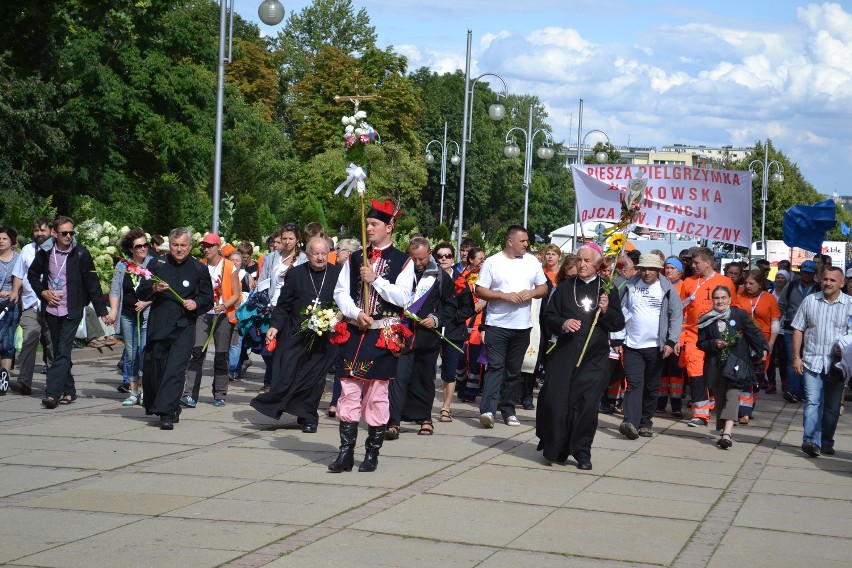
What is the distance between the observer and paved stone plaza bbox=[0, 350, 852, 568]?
22.5 ft

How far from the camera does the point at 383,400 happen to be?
367 inches

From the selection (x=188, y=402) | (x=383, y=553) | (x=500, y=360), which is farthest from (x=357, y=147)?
(x=188, y=402)

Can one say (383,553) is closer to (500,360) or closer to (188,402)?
(500,360)

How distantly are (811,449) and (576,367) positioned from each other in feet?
8.97

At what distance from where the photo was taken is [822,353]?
11.3m

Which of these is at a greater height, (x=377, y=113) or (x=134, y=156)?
(x=377, y=113)

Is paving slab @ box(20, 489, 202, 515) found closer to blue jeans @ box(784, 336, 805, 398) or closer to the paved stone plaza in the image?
the paved stone plaza

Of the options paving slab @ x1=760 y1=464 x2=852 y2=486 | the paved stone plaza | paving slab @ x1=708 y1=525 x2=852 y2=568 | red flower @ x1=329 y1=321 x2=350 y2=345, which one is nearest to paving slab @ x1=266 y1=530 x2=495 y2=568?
the paved stone plaza

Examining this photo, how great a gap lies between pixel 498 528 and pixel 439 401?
7373 millimetres

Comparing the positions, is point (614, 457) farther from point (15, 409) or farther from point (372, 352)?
point (15, 409)

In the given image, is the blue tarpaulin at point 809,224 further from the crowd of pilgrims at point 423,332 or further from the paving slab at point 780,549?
the paving slab at point 780,549

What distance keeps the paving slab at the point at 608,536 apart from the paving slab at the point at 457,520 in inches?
4.9

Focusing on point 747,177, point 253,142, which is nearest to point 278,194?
point 253,142

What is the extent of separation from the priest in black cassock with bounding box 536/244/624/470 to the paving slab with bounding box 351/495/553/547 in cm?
178
